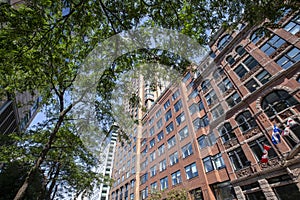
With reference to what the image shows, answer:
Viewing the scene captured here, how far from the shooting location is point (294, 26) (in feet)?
50.7

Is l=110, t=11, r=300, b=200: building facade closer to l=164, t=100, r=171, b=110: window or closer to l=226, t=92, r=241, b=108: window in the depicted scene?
l=226, t=92, r=241, b=108: window

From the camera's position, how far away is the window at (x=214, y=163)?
59.2 feet

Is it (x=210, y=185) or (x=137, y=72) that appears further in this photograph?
(x=210, y=185)

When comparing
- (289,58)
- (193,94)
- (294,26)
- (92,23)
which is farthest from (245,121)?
(92,23)

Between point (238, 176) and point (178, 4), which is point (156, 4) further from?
point (238, 176)

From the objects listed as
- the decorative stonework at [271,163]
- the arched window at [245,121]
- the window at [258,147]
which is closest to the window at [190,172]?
the window at [258,147]

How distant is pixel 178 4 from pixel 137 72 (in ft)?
10.2

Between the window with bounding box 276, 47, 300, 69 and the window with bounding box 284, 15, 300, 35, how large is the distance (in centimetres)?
189

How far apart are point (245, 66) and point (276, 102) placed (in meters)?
5.82

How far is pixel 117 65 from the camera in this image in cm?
327

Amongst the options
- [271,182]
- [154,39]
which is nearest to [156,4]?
[154,39]

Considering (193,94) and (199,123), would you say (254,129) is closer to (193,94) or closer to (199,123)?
(193,94)

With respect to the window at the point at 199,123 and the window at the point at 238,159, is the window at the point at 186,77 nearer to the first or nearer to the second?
the window at the point at 199,123

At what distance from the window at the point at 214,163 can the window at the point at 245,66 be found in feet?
33.6
